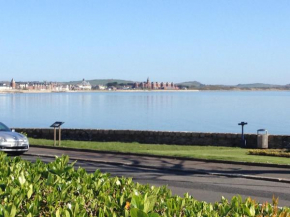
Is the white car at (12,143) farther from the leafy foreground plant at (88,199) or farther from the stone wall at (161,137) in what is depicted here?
the leafy foreground plant at (88,199)

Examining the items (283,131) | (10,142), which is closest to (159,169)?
(10,142)

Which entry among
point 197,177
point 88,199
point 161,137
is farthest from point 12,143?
point 88,199

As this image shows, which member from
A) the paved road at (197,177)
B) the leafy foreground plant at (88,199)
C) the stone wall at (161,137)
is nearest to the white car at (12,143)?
the paved road at (197,177)

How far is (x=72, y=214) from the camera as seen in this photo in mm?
5043

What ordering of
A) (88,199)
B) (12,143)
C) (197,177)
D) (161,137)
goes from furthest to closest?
1. (161,137)
2. (12,143)
3. (197,177)
4. (88,199)

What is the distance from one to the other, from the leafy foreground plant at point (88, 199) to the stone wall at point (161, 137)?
2139 cm

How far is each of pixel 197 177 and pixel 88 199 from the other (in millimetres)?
10241

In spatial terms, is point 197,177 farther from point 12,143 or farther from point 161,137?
point 161,137

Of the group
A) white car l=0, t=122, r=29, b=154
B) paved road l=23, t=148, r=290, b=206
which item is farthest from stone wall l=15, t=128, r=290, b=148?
white car l=0, t=122, r=29, b=154

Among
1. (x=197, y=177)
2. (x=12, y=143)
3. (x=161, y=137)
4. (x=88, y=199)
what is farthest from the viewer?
(x=161, y=137)

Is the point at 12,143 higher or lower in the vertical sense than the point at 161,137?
higher

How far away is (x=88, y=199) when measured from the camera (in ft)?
20.6

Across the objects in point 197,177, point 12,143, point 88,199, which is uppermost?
point 88,199

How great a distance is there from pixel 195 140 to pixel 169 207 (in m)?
23.6
